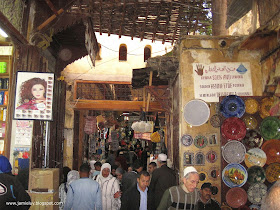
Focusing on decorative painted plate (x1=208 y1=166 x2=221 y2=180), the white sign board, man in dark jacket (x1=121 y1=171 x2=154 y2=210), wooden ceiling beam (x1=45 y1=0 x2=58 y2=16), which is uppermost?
wooden ceiling beam (x1=45 y1=0 x2=58 y2=16)

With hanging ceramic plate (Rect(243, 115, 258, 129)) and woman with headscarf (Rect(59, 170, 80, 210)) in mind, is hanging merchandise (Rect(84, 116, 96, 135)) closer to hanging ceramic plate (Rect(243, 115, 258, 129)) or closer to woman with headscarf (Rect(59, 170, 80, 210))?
Result: woman with headscarf (Rect(59, 170, 80, 210))

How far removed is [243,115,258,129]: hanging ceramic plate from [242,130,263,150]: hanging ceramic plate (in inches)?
3.8

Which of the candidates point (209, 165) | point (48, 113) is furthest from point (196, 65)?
point (48, 113)

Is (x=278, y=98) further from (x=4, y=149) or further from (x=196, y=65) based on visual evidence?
(x=4, y=149)

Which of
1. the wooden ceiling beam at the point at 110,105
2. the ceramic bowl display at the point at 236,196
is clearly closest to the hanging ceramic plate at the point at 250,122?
the ceramic bowl display at the point at 236,196

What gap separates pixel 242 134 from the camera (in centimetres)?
516

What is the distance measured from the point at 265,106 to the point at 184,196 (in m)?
2.69

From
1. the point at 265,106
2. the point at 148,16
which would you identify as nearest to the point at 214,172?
the point at 265,106

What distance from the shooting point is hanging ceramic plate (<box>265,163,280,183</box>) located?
507cm

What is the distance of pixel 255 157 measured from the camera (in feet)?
16.7

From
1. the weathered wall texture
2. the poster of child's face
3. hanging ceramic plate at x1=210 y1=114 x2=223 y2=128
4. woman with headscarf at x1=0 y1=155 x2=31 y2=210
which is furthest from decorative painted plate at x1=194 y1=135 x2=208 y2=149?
woman with headscarf at x1=0 y1=155 x2=31 y2=210

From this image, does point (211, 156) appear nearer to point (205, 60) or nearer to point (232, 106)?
point (232, 106)

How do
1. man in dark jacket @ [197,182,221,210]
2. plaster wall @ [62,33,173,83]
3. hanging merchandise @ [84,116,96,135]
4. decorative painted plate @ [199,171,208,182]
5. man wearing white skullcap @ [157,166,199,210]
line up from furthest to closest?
plaster wall @ [62,33,173,83] < hanging merchandise @ [84,116,96,135] < decorative painted plate @ [199,171,208,182] < man in dark jacket @ [197,182,221,210] < man wearing white skullcap @ [157,166,199,210]

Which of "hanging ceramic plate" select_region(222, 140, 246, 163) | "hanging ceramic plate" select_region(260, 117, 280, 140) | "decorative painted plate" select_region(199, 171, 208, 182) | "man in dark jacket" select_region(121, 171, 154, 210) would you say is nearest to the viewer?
"man in dark jacket" select_region(121, 171, 154, 210)
